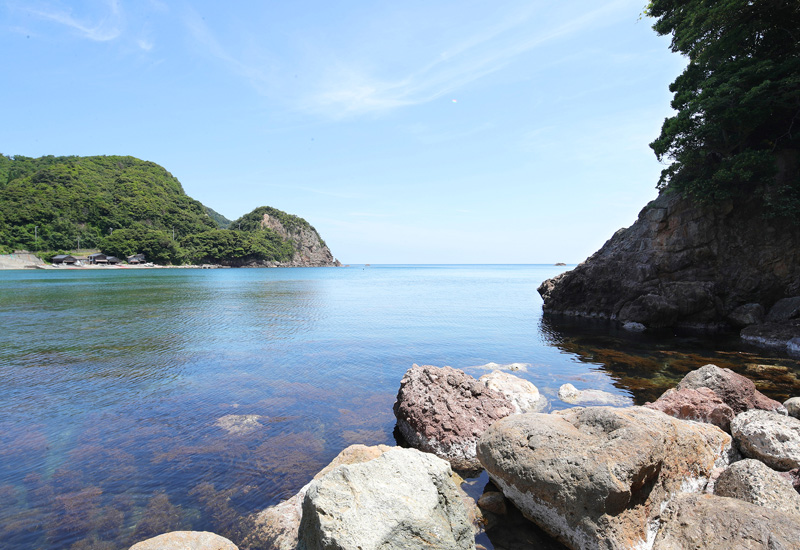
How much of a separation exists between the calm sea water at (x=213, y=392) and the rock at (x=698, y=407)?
307cm

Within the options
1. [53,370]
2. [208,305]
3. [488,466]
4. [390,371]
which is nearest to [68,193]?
[208,305]

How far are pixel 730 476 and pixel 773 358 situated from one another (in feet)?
54.9

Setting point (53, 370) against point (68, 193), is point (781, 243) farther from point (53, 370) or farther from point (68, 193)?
point (68, 193)

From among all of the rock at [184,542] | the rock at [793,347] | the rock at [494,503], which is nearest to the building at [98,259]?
the rock at [184,542]

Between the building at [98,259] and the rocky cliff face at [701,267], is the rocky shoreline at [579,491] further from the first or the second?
the building at [98,259]

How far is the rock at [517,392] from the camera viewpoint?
11.3 meters

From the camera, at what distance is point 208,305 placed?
125 ft

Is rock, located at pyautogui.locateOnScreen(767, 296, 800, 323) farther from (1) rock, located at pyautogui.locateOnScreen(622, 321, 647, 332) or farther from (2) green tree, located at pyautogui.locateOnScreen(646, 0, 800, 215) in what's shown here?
(1) rock, located at pyautogui.locateOnScreen(622, 321, 647, 332)

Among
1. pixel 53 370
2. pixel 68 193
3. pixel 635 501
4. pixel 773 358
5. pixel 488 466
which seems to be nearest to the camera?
pixel 635 501

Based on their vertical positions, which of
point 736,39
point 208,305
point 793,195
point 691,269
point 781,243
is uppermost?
point 736,39

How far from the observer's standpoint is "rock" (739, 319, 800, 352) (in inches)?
782

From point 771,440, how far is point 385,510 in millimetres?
7214

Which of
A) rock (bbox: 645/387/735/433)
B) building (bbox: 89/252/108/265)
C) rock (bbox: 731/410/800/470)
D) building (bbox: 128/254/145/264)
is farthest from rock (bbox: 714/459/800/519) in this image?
building (bbox: 128/254/145/264)

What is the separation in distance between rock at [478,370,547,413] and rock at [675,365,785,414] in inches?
164
